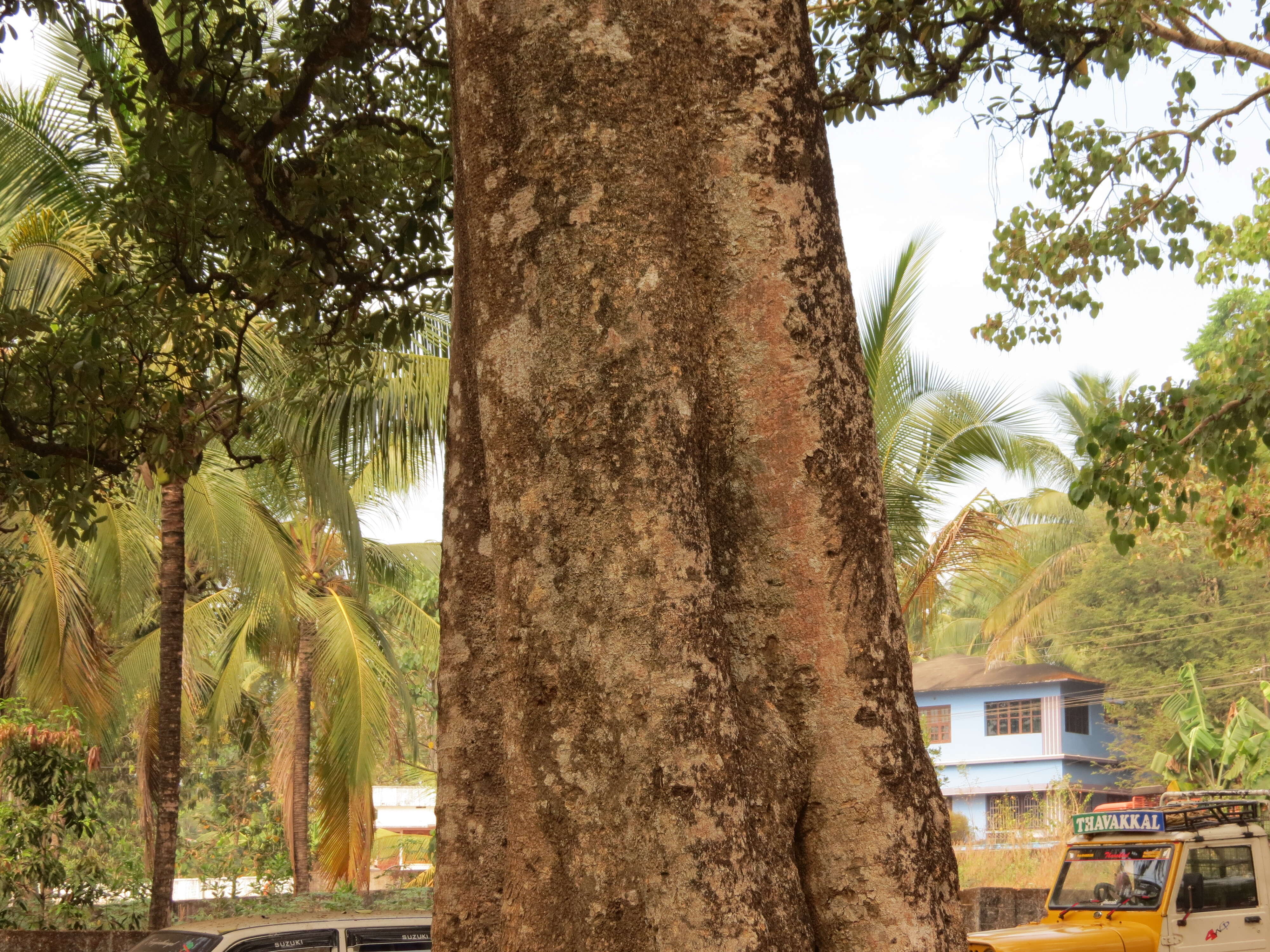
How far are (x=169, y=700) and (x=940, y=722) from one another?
106 feet

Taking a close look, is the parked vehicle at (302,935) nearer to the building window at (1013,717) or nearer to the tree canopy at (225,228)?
the tree canopy at (225,228)

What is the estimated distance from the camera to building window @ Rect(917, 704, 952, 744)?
1571 inches

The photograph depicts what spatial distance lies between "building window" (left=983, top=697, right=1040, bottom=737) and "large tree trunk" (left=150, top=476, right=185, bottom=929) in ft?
101

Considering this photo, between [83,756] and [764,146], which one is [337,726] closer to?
[83,756]

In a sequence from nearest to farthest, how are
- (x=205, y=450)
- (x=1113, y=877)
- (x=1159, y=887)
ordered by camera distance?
(x=1159, y=887)
(x=1113, y=877)
(x=205, y=450)

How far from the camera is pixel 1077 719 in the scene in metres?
37.9

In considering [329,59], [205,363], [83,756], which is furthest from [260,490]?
[329,59]

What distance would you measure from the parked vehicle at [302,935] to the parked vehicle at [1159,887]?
376 centimetres

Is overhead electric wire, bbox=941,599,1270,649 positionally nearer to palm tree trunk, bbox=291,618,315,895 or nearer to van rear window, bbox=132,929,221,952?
palm tree trunk, bbox=291,618,315,895

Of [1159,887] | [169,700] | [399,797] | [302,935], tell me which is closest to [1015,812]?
[399,797]

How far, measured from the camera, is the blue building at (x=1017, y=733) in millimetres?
37125

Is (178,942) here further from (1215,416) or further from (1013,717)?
(1013,717)

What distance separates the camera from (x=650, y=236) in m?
2.45

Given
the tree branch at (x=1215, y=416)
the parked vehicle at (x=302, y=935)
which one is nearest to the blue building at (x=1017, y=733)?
the tree branch at (x=1215, y=416)
